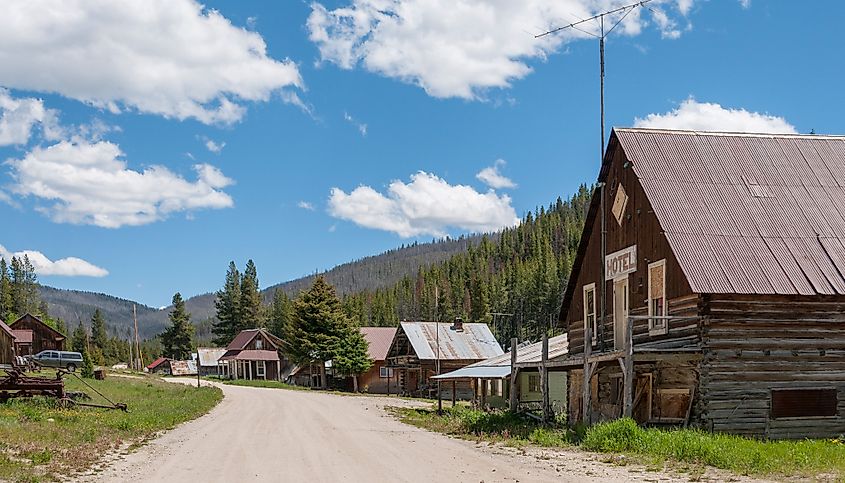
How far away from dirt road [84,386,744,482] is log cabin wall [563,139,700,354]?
535cm

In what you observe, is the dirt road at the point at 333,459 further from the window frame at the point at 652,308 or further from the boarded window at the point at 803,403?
the boarded window at the point at 803,403

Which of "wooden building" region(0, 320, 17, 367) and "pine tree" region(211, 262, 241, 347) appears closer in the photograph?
"wooden building" region(0, 320, 17, 367)

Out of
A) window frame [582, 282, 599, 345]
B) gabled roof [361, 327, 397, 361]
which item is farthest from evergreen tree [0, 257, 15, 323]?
window frame [582, 282, 599, 345]

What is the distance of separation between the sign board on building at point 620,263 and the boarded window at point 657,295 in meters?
1.12


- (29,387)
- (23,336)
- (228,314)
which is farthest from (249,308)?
(29,387)

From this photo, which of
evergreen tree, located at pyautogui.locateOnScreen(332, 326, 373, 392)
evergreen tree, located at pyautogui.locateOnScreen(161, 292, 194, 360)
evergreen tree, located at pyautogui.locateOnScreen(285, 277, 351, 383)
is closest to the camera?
evergreen tree, located at pyautogui.locateOnScreen(332, 326, 373, 392)

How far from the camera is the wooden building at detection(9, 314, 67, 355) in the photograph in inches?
3543

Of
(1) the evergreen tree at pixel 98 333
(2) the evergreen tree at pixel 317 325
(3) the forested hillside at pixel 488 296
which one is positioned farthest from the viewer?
(1) the evergreen tree at pixel 98 333

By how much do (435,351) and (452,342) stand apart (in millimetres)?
2202

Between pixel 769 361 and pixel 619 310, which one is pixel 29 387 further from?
pixel 769 361

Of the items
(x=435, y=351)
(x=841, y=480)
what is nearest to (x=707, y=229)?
(x=841, y=480)

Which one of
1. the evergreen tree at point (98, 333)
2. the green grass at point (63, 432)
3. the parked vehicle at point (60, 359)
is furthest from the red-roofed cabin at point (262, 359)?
the green grass at point (63, 432)

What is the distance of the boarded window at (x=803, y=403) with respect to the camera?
Answer: 24.2 m

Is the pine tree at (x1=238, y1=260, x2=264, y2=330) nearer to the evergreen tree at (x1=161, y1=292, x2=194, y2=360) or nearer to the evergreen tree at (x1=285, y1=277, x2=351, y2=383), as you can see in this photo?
the evergreen tree at (x1=161, y1=292, x2=194, y2=360)
